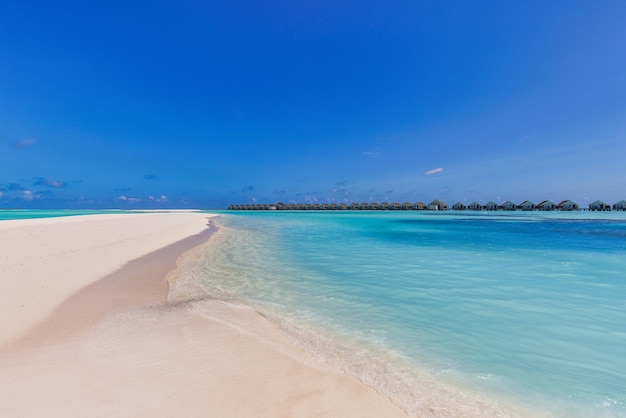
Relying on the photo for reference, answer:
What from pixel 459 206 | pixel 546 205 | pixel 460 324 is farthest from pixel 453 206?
pixel 460 324

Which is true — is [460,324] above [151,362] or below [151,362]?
below

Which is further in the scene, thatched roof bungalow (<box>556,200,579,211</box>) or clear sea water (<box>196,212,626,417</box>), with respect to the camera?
thatched roof bungalow (<box>556,200,579,211</box>)

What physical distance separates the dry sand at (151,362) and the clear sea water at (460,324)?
530 millimetres

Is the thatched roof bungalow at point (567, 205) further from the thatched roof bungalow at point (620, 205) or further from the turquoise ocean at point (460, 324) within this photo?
the turquoise ocean at point (460, 324)

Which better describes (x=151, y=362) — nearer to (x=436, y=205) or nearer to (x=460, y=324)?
(x=460, y=324)

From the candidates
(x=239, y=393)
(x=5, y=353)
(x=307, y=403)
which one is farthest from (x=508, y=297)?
(x=5, y=353)

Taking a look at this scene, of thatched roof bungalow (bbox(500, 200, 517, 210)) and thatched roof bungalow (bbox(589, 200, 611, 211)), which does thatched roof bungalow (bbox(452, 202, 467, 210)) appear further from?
thatched roof bungalow (bbox(589, 200, 611, 211))

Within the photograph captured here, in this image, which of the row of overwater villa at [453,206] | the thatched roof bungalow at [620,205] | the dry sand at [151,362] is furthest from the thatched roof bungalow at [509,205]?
the dry sand at [151,362]

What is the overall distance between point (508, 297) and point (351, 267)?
169 inches

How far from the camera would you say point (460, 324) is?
4840 mm

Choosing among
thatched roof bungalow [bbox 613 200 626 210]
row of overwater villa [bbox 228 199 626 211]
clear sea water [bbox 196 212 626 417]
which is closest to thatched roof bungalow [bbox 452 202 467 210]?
row of overwater villa [bbox 228 199 626 211]

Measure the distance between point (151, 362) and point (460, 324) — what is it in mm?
4556

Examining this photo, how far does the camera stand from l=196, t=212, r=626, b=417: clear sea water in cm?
307

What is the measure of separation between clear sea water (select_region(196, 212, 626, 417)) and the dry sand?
0.53 m
